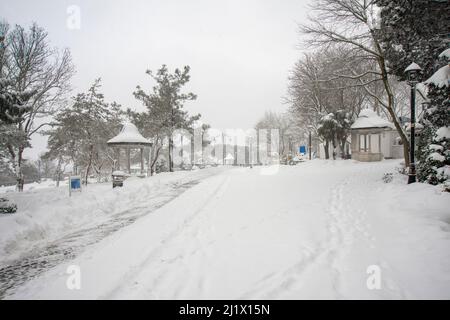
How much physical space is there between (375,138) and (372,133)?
4401mm

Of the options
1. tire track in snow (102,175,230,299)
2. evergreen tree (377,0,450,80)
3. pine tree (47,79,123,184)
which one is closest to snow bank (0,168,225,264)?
tire track in snow (102,175,230,299)

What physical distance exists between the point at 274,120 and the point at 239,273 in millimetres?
63076

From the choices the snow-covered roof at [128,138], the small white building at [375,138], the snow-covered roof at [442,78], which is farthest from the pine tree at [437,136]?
the snow-covered roof at [128,138]

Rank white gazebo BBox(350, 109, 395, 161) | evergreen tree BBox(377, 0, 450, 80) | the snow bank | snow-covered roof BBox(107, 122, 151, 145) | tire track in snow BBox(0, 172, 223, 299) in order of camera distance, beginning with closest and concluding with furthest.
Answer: tire track in snow BBox(0, 172, 223, 299) < the snow bank < evergreen tree BBox(377, 0, 450, 80) < snow-covered roof BBox(107, 122, 151, 145) < white gazebo BBox(350, 109, 395, 161)

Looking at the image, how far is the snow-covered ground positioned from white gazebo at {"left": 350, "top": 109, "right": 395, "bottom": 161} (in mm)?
18759

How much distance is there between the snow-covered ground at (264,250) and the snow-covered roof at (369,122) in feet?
63.2

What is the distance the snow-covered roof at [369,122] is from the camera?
80.3 feet

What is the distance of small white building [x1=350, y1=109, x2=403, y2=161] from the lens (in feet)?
80.6

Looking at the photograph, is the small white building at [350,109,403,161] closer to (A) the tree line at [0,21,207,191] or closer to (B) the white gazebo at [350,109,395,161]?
(B) the white gazebo at [350,109,395,161]

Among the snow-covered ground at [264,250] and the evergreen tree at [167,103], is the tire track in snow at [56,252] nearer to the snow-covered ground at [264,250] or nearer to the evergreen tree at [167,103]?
the snow-covered ground at [264,250]

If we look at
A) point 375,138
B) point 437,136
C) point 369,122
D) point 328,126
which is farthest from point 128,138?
point 375,138

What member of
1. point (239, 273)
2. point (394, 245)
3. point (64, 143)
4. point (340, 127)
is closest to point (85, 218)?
point (239, 273)

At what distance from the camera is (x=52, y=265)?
4.33 metres

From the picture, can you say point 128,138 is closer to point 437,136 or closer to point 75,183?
point 75,183
